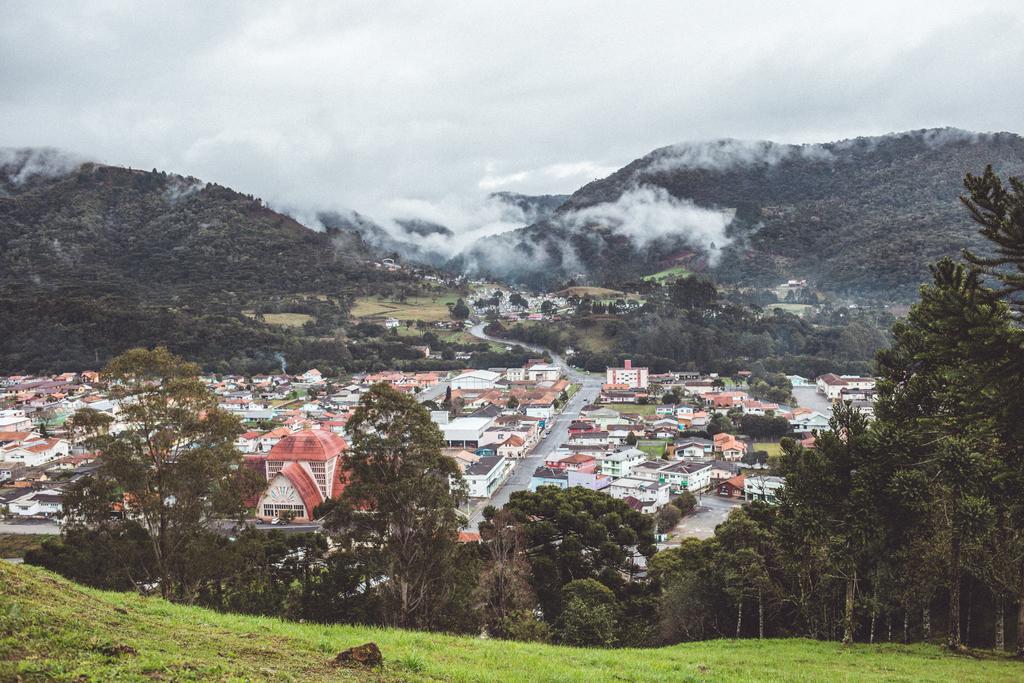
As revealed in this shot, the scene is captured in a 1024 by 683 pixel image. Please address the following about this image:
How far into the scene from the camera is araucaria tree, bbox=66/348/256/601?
12.3m

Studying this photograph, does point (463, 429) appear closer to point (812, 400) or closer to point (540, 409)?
point (540, 409)

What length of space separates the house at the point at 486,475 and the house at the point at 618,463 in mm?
5434

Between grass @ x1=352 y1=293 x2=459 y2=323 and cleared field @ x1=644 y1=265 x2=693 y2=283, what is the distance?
111ft

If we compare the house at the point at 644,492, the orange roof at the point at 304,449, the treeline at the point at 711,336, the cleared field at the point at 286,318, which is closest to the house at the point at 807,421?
the house at the point at 644,492

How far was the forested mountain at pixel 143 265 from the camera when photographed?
7731cm

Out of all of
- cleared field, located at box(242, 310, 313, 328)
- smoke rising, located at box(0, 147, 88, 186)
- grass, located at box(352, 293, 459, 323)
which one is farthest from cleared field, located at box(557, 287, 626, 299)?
smoke rising, located at box(0, 147, 88, 186)

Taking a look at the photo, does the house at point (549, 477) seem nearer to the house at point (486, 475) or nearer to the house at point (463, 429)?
the house at point (486, 475)

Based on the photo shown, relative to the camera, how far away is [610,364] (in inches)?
2965

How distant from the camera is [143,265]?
116062 millimetres

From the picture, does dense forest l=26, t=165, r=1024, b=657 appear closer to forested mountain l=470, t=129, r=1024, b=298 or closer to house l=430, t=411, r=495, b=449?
house l=430, t=411, r=495, b=449

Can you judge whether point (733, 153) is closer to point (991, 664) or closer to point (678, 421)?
point (678, 421)

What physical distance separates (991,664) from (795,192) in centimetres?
16282

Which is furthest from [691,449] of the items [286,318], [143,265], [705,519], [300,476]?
[143,265]

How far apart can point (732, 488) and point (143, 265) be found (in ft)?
366
